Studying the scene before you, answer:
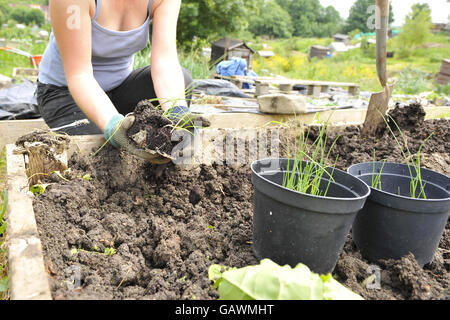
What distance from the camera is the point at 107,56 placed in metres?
2.13

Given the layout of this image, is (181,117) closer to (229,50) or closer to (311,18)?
(229,50)

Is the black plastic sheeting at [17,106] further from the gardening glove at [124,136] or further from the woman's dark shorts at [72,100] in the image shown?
the gardening glove at [124,136]

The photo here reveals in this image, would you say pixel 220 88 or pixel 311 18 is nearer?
pixel 220 88

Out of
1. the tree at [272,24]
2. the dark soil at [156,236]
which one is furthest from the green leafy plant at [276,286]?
the tree at [272,24]

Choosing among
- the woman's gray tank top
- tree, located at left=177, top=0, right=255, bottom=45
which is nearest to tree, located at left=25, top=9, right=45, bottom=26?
tree, located at left=177, top=0, right=255, bottom=45

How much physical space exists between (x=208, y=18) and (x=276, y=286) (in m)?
9.67

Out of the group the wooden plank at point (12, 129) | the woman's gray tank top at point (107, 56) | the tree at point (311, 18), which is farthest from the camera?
the tree at point (311, 18)

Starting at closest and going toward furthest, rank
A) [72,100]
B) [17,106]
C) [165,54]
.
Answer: [165,54] < [72,100] < [17,106]

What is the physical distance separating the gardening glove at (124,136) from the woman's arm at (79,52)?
72mm

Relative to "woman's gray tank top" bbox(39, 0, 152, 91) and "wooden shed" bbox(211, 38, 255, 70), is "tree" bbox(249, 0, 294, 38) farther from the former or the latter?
"woman's gray tank top" bbox(39, 0, 152, 91)

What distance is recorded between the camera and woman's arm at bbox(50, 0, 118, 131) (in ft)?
5.29

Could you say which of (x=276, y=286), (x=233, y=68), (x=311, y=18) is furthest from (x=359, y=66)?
(x=311, y=18)

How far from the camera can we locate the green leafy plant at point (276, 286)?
0.87 m

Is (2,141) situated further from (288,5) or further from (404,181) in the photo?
(288,5)
